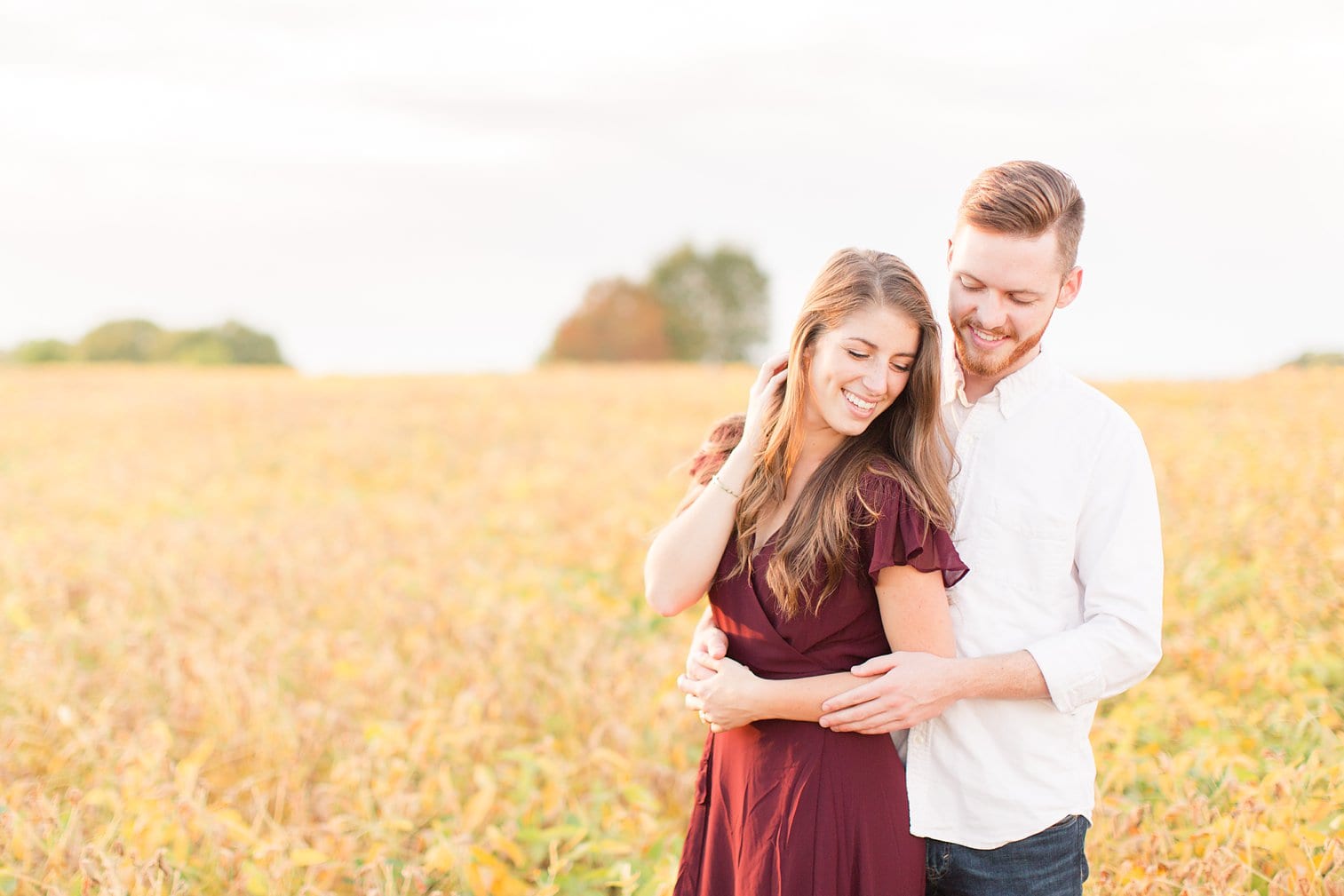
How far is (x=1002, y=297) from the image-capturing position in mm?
2605

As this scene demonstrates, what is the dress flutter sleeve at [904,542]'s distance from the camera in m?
2.44

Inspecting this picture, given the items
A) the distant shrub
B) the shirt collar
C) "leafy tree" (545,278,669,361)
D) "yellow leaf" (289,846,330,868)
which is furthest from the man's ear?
"leafy tree" (545,278,669,361)

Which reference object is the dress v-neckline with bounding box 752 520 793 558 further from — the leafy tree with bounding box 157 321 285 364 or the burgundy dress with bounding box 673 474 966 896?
the leafy tree with bounding box 157 321 285 364

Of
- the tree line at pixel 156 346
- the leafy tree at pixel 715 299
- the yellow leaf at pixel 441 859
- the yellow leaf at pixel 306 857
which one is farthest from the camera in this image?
the leafy tree at pixel 715 299

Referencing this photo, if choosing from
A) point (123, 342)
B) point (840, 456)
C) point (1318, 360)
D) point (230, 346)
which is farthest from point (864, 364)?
point (123, 342)

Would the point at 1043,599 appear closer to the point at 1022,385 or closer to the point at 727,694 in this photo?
the point at 1022,385

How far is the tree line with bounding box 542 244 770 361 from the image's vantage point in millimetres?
64812

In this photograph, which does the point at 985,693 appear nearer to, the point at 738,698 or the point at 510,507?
the point at 738,698

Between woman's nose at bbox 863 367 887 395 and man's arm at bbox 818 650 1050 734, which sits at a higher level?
woman's nose at bbox 863 367 887 395

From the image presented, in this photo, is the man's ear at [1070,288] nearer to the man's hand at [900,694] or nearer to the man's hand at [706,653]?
the man's hand at [900,694]

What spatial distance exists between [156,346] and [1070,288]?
213ft

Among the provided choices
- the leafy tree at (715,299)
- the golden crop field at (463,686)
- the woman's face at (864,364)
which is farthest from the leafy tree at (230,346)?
the woman's face at (864,364)

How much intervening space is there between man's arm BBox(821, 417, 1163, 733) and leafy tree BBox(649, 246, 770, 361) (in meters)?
67.7

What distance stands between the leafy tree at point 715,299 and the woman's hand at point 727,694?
67.5 metres
